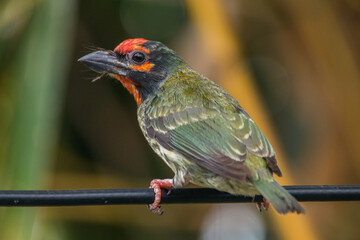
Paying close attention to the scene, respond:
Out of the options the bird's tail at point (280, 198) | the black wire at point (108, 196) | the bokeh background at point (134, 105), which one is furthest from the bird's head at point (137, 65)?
the black wire at point (108, 196)

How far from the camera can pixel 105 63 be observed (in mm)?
3822

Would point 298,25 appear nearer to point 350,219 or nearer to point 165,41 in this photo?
point 165,41

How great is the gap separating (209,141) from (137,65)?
1.00 m

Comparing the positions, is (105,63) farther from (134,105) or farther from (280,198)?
(134,105)

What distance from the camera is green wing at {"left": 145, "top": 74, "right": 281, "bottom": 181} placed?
298cm

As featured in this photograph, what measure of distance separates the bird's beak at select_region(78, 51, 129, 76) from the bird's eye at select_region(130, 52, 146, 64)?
0.25 ft

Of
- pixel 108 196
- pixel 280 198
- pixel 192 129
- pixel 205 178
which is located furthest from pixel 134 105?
pixel 108 196

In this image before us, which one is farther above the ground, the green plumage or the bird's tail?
the green plumage

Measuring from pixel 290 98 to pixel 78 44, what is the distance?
240cm

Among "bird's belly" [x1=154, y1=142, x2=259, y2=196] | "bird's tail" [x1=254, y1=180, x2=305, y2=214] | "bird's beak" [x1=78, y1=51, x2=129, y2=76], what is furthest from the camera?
"bird's beak" [x1=78, y1=51, x2=129, y2=76]

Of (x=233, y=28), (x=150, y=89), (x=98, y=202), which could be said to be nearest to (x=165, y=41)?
(x=233, y=28)

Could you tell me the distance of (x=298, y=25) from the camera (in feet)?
18.0

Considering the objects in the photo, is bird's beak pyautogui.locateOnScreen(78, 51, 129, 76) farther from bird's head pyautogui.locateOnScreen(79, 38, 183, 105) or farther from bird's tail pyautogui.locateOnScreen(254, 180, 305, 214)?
bird's tail pyautogui.locateOnScreen(254, 180, 305, 214)

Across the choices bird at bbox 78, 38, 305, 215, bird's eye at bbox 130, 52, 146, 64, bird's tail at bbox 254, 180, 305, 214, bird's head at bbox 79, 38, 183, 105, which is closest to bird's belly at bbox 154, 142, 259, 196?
bird at bbox 78, 38, 305, 215
